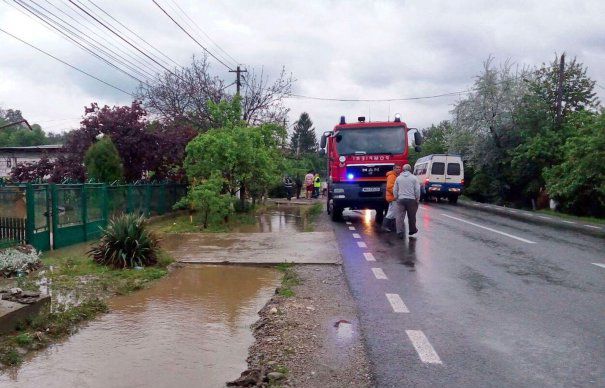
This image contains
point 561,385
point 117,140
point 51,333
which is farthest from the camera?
point 117,140

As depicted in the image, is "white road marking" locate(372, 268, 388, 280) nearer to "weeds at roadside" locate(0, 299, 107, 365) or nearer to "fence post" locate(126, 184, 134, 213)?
"weeds at roadside" locate(0, 299, 107, 365)

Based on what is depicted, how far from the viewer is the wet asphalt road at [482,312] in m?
4.55

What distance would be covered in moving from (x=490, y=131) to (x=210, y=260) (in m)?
31.6

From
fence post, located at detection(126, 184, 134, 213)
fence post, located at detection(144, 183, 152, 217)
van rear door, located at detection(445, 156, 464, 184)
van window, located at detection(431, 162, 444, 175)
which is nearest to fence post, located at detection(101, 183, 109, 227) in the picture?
fence post, located at detection(126, 184, 134, 213)

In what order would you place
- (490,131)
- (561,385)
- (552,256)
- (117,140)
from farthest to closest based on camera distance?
(490,131) → (117,140) → (552,256) → (561,385)

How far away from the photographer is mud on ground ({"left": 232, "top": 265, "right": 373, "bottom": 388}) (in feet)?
14.4

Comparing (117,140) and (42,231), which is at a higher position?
(117,140)

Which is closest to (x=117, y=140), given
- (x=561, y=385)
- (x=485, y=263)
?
(x=485, y=263)

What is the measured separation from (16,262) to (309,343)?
5761 millimetres

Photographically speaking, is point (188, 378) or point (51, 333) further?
point (51, 333)

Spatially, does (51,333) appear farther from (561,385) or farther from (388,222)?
(388,222)

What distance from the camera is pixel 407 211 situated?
1297 centimetres

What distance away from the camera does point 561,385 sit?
4.25 metres

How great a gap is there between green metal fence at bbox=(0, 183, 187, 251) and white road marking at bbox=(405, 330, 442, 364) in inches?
297
